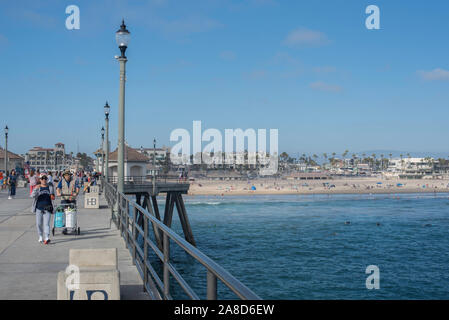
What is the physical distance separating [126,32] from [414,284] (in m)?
21.2

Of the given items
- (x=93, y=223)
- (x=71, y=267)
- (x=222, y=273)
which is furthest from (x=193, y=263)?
(x=222, y=273)

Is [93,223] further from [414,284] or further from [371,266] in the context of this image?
[371,266]

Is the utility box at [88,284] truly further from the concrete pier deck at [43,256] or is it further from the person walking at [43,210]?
the person walking at [43,210]

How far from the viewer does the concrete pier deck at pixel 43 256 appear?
6.31 m

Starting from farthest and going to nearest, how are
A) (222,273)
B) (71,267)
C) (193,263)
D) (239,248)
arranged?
(239,248) < (193,263) < (71,267) < (222,273)

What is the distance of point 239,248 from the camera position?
3481cm

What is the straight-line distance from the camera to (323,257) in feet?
108

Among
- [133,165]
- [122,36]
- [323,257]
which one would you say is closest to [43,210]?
[122,36]

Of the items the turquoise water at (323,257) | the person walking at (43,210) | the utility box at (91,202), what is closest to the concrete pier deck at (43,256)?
the person walking at (43,210)

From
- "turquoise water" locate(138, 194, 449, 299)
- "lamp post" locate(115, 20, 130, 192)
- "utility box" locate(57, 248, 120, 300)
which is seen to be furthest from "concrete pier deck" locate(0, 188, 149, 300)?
"turquoise water" locate(138, 194, 449, 299)

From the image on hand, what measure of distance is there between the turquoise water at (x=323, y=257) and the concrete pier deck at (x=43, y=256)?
7930mm

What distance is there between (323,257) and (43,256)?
1049 inches

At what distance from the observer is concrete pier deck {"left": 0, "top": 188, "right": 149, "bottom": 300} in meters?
6.31

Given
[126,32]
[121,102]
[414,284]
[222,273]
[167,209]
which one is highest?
[126,32]
